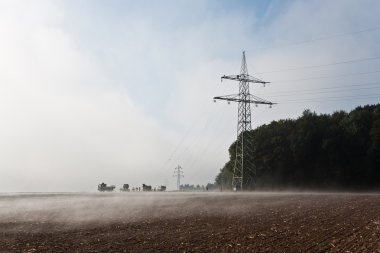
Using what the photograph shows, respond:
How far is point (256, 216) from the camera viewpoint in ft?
93.5

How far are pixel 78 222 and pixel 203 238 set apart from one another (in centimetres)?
1118

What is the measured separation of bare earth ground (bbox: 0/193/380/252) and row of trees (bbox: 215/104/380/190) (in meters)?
52.0

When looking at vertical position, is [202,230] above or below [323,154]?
below

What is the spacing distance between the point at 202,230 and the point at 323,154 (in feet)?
230

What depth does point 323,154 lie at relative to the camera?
88.6 m

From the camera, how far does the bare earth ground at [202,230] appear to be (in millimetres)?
19172

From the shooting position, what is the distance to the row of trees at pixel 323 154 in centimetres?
8450

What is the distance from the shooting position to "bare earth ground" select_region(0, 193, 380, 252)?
1917 cm

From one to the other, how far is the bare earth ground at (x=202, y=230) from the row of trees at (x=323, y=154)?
5200 centimetres

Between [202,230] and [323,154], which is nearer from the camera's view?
[202,230]

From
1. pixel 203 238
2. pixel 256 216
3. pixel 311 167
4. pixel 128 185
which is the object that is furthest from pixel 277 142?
pixel 203 238

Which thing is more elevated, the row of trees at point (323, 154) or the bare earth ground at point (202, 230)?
the row of trees at point (323, 154)

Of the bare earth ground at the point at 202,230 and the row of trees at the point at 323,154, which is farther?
the row of trees at the point at 323,154

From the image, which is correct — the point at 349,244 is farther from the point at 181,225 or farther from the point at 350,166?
the point at 350,166
